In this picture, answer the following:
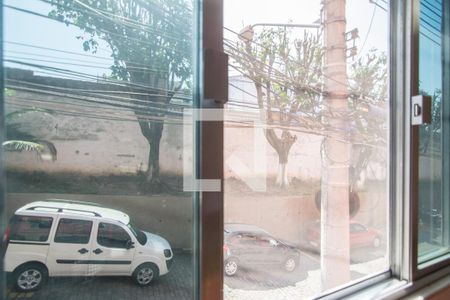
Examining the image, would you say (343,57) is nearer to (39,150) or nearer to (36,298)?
(39,150)

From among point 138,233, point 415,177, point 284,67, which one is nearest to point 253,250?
point 138,233

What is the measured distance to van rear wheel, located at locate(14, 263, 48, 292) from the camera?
2.00 feet

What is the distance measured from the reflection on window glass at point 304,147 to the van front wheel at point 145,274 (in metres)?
0.26

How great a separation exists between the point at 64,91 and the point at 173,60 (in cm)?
32

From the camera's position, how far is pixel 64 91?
2.20ft

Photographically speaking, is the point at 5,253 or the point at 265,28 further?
the point at 265,28

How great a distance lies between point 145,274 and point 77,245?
0.21m

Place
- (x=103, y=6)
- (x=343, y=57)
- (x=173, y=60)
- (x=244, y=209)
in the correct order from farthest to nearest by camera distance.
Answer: (x=343, y=57) → (x=244, y=209) → (x=173, y=60) → (x=103, y=6)

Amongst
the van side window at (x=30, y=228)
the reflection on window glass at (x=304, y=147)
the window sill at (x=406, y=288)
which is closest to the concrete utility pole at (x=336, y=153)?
the reflection on window glass at (x=304, y=147)

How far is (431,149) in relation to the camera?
5.24ft

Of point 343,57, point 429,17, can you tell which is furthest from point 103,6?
point 429,17

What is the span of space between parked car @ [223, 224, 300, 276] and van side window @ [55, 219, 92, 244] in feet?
1.38

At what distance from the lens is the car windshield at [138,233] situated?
752 millimetres

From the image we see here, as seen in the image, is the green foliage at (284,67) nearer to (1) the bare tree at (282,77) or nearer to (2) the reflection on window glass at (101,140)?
(1) the bare tree at (282,77)
